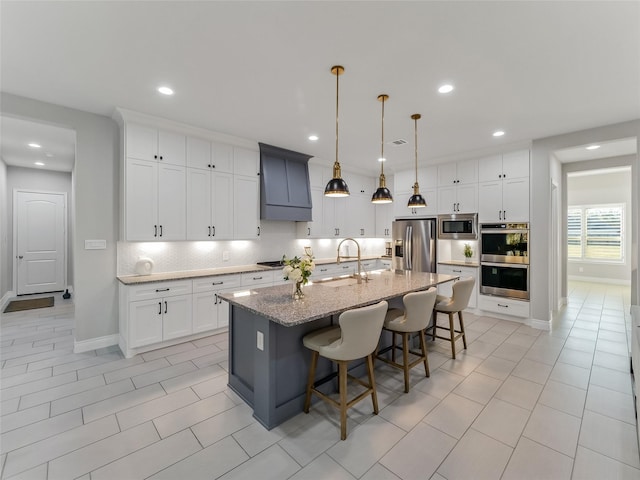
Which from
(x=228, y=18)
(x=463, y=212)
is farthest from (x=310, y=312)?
(x=463, y=212)

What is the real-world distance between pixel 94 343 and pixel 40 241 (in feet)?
15.6

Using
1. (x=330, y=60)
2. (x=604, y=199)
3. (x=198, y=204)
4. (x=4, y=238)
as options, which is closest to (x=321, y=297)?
(x=330, y=60)

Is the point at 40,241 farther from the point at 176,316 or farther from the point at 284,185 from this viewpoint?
the point at 284,185

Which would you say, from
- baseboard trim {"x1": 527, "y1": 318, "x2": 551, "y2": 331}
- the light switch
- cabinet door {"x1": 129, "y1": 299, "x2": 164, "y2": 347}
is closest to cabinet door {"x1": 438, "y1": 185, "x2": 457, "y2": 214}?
baseboard trim {"x1": 527, "y1": 318, "x2": 551, "y2": 331}

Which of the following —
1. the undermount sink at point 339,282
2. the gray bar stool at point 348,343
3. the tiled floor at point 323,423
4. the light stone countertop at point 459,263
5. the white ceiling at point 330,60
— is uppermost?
the white ceiling at point 330,60

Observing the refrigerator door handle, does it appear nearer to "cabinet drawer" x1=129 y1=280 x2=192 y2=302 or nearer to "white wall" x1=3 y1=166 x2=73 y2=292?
"cabinet drawer" x1=129 y1=280 x2=192 y2=302

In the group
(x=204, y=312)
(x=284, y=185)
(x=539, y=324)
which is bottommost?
(x=539, y=324)

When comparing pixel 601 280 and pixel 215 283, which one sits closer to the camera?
pixel 215 283

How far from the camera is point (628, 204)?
7.35 meters

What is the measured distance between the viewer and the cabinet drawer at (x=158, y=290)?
3.41 meters

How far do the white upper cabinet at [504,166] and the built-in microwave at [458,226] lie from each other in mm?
690

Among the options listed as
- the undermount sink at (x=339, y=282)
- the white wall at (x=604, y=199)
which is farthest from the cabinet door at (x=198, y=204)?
the white wall at (x=604, y=199)

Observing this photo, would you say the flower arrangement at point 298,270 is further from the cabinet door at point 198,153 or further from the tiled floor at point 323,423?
the cabinet door at point 198,153

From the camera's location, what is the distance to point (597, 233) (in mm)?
7945
